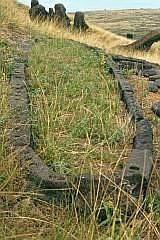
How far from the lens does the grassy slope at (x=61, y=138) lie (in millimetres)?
3732

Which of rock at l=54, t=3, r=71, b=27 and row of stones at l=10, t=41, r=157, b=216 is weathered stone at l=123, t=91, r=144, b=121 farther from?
rock at l=54, t=3, r=71, b=27

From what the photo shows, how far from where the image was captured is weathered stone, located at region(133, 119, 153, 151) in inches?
212

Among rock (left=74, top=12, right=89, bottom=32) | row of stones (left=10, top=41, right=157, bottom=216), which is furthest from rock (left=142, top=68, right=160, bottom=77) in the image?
rock (left=74, top=12, right=89, bottom=32)

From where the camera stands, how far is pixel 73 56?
11.5m

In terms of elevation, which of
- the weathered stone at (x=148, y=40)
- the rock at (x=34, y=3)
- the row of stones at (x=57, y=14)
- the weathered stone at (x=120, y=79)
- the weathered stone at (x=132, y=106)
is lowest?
the weathered stone at (x=148, y=40)

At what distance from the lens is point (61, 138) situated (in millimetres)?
5723

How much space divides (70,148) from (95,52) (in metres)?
7.30

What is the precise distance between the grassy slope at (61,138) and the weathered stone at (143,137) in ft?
0.74

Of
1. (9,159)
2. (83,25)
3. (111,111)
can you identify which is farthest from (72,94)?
(83,25)

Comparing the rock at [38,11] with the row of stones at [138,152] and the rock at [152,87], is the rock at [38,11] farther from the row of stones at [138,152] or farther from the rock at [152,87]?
the row of stones at [138,152]

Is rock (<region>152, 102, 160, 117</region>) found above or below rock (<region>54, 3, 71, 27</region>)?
below

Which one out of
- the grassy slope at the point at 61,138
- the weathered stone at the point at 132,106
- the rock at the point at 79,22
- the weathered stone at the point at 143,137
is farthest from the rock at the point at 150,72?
the rock at the point at 79,22

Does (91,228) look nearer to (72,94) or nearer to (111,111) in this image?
(111,111)

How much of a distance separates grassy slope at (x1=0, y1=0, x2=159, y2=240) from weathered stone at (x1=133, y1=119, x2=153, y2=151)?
8.8 inches
